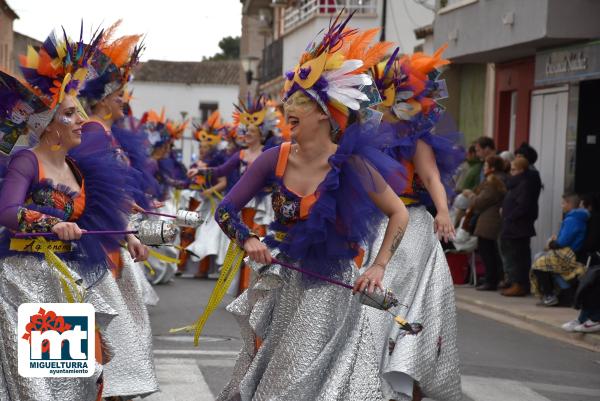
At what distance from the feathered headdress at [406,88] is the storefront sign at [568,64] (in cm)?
879

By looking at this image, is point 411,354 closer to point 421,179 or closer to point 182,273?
point 421,179

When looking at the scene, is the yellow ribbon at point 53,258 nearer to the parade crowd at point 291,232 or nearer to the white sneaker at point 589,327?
the parade crowd at point 291,232

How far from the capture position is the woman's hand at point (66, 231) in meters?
6.02

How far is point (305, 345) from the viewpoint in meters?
5.67

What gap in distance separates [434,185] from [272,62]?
138 ft

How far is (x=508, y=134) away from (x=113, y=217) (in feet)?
53.1

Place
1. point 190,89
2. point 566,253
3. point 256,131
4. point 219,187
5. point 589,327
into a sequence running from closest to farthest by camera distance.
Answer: point 589,327 → point 566,253 → point 256,131 → point 219,187 → point 190,89

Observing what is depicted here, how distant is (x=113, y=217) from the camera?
6551 mm

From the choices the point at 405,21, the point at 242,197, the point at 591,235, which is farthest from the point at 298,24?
the point at 242,197

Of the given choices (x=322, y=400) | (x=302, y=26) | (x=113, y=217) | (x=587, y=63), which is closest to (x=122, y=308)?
(x=113, y=217)

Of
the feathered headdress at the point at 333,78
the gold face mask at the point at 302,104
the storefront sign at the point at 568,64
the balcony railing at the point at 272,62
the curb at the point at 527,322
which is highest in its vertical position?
the balcony railing at the point at 272,62

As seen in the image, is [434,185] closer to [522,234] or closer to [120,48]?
[120,48]

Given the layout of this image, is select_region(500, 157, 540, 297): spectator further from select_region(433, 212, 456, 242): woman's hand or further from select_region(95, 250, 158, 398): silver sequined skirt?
select_region(95, 250, 158, 398): silver sequined skirt

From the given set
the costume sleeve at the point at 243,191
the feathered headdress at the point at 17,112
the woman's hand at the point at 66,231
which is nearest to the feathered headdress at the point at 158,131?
the feathered headdress at the point at 17,112
